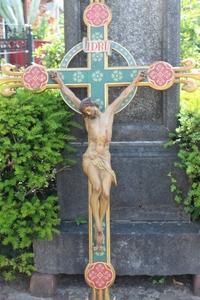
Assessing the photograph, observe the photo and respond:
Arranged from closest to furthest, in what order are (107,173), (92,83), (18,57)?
(107,173) → (92,83) → (18,57)

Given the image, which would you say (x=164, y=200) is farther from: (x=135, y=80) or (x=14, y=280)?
(x=14, y=280)

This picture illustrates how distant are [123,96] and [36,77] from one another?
1.71ft

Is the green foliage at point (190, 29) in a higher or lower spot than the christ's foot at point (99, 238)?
higher

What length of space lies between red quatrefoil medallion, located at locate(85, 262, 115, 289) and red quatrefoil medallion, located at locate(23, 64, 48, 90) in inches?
42.6

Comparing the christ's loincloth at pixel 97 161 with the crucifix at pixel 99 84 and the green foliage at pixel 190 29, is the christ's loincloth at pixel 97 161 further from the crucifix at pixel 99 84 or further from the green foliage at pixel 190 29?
the green foliage at pixel 190 29

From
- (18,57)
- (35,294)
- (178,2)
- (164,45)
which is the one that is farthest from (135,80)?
(18,57)

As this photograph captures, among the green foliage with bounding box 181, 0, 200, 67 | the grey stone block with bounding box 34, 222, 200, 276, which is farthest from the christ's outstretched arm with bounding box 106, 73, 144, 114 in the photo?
the green foliage with bounding box 181, 0, 200, 67

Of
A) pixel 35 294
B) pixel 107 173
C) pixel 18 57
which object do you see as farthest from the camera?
pixel 18 57

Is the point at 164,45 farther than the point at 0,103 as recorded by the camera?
Yes

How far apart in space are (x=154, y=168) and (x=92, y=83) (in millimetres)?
709

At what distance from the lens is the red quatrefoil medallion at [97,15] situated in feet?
9.30

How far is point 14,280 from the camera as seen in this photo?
3209 millimetres

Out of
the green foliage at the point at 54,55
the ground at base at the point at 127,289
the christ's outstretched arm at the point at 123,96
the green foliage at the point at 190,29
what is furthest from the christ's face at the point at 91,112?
the green foliage at the point at 190,29

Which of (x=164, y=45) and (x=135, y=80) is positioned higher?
(x=164, y=45)
